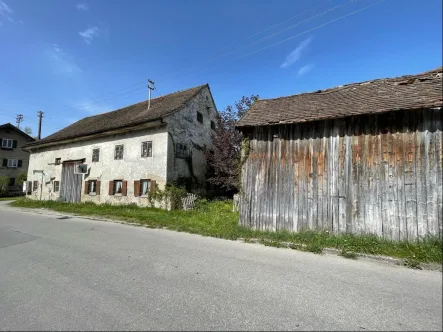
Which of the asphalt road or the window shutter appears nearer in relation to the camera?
the asphalt road

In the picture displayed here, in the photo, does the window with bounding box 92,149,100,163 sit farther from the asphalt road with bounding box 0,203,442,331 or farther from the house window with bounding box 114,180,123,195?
the asphalt road with bounding box 0,203,442,331

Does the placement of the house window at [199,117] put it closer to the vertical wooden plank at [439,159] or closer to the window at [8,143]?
the vertical wooden plank at [439,159]

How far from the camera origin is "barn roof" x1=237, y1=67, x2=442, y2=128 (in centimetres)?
676

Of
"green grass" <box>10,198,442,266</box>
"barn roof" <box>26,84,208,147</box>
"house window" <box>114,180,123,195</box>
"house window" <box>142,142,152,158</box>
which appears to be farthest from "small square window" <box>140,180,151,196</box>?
"green grass" <box>10,198,442,266</box>

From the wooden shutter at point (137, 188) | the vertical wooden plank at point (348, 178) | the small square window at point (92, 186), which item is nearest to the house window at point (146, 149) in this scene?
the wooden shutter at point (137, 188)

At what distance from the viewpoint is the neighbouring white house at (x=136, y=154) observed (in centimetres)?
1609

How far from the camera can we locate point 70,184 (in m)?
20.6

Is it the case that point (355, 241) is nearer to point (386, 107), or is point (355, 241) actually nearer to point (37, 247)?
point (386, 107)

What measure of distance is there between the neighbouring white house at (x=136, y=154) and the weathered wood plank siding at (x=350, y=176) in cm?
843

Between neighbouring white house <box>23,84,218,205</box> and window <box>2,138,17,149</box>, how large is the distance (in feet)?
53.2

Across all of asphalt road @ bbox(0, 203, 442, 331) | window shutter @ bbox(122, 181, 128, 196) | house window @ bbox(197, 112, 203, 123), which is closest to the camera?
asphalt road @ bbox(0, 203, 442, 331)

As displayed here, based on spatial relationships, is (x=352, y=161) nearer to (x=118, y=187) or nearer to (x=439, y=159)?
(x=439, y=159)

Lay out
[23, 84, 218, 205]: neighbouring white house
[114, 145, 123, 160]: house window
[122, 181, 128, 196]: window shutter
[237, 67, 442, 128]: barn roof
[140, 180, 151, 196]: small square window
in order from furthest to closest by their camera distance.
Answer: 1. [114, 145, 123, 160]: house window
2. [122, 181, 128, 196]: window shutter
3. [140, 180, 151, 196]: small square window
4. [23, 84, 218, 205]: neighbouring white house
5. [237, 67, 442, 128]: barn roof

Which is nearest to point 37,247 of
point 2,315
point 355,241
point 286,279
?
point 2,315
